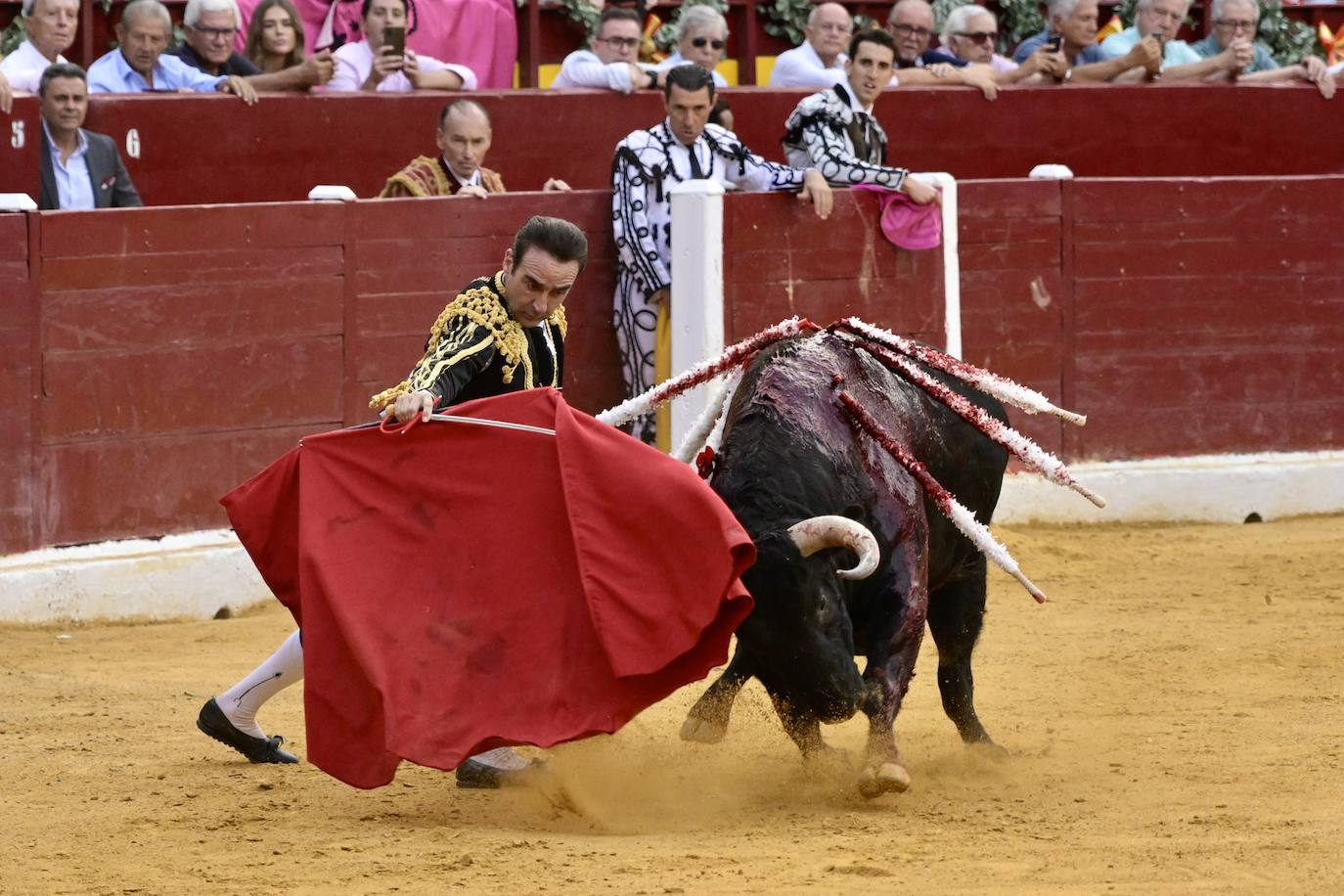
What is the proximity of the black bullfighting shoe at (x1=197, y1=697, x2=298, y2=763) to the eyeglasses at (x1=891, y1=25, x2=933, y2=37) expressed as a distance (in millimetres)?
5243

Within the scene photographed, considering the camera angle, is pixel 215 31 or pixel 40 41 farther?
pixel 215 31

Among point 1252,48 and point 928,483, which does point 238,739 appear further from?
point 1252,48

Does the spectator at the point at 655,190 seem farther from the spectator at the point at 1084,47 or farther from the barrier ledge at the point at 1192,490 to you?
the spectator at the point at 1084,47

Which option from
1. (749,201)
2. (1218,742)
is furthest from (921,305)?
(1218,742)

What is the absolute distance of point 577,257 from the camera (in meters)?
4.24

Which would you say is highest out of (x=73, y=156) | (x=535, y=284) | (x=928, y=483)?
(x=73, y=156)

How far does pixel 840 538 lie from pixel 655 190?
3664mm

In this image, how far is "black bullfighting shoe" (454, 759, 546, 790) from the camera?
455 centimetres

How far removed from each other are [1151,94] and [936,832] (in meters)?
6.38

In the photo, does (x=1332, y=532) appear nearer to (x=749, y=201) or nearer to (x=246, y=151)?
(x=749, y=201)

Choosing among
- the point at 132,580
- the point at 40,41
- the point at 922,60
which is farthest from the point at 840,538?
the point at 922,60

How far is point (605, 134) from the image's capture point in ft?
27.8

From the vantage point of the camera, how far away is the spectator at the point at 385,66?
25.5 feet

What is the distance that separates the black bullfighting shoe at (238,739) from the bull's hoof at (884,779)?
1.35 metres
